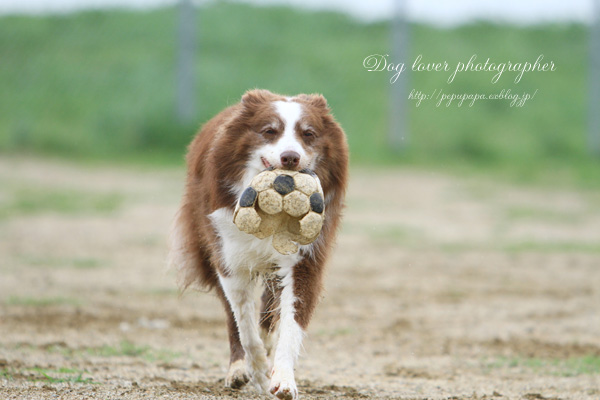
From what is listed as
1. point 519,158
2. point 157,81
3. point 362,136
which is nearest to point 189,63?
point 157,81

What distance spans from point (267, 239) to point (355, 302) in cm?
348

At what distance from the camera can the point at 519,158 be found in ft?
59.7

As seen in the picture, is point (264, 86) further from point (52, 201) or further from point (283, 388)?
point (283, 388)

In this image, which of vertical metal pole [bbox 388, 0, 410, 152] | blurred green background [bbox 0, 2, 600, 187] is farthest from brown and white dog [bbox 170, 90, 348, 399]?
vertical metal pole [bbox 388, 0, 410, 152]

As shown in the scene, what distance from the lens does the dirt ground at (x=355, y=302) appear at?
5.21 m

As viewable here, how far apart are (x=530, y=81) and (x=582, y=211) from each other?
7.73 meters

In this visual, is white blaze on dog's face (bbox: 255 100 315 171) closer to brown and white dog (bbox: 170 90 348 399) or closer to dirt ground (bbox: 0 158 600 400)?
brown and white dog (bbox: 170 90 348 399)

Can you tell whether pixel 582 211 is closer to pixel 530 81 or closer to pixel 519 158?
pixel 519 158

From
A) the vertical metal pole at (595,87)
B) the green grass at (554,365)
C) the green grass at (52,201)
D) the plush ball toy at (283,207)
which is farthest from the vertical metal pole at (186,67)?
the plush ball toy at (283,207)

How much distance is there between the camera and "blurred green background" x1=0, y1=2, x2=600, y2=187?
17.1 metres

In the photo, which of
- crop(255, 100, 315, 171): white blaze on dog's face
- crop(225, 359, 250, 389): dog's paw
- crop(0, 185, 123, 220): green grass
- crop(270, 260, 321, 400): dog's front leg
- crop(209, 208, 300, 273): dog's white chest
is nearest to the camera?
crop(270, 260, 321, 400): dog's front leg

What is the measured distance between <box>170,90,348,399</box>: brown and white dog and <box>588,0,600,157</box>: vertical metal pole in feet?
45.5

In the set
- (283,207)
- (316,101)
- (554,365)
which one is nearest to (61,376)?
(283,207)

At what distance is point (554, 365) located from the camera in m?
5.82
